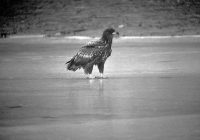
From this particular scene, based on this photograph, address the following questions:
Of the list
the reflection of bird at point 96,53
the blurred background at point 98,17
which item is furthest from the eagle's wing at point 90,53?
the blurred background at point 98,17

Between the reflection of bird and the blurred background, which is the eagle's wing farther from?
the blurred background

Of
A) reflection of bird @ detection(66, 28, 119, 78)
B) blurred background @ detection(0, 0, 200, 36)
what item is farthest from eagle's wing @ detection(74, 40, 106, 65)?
blurred background @ detection(0, 0, 200, 36)

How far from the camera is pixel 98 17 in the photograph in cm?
2778

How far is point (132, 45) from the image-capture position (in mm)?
21453

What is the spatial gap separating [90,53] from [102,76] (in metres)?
0.55

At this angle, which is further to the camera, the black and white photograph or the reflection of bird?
the reflection of bird

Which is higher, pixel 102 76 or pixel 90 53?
pixel 90 53

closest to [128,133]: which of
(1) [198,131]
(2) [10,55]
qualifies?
(1) [198,131]

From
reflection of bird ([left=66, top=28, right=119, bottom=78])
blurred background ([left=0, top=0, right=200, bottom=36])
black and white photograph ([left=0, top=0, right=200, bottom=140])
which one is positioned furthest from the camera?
blurred background ([left=0, top=0, right=200, bottom=36])

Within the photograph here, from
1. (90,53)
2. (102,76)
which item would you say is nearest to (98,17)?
(102,76)

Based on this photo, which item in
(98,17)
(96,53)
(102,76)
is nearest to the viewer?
(96,53)

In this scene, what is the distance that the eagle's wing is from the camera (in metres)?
12.0

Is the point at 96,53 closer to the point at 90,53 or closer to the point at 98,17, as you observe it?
the point at 90,53

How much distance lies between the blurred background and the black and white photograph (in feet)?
0.17
